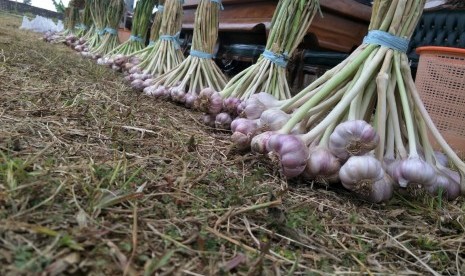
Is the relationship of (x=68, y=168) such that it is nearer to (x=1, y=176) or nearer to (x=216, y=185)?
(x=1, y=176)

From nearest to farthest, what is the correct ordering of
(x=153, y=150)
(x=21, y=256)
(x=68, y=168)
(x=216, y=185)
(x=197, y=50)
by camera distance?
(x=21, y=256) → (x=68, y=168) → (x=216, y=185) → (x=153, y=150) → (x=197, y=50)

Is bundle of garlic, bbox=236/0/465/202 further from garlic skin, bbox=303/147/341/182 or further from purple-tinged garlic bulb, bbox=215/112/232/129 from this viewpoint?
purple-tinged garlic bulb, bbox=215/112/232/129

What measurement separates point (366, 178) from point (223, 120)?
2.76 feet

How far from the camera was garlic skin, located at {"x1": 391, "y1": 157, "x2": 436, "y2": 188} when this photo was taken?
3.76 feet

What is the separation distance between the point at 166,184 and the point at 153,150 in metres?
0.35

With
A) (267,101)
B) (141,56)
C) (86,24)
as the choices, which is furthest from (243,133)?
(86,24)

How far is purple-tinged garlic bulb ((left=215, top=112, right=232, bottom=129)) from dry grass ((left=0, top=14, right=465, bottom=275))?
1.05 ft

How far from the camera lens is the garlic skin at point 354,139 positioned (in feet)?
3.72

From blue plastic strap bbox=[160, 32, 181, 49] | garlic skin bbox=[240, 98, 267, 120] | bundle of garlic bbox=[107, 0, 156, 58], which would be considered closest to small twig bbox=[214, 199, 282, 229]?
garlic skin bbox=[240, 98, 267, 120]

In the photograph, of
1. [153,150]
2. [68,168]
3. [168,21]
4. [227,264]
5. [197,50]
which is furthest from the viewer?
[168,21]

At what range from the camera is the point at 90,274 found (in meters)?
0.60

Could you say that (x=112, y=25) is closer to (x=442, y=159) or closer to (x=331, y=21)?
(x=331, y=21)

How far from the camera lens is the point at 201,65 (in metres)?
2.50

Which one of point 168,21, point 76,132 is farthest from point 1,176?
point 168,21
